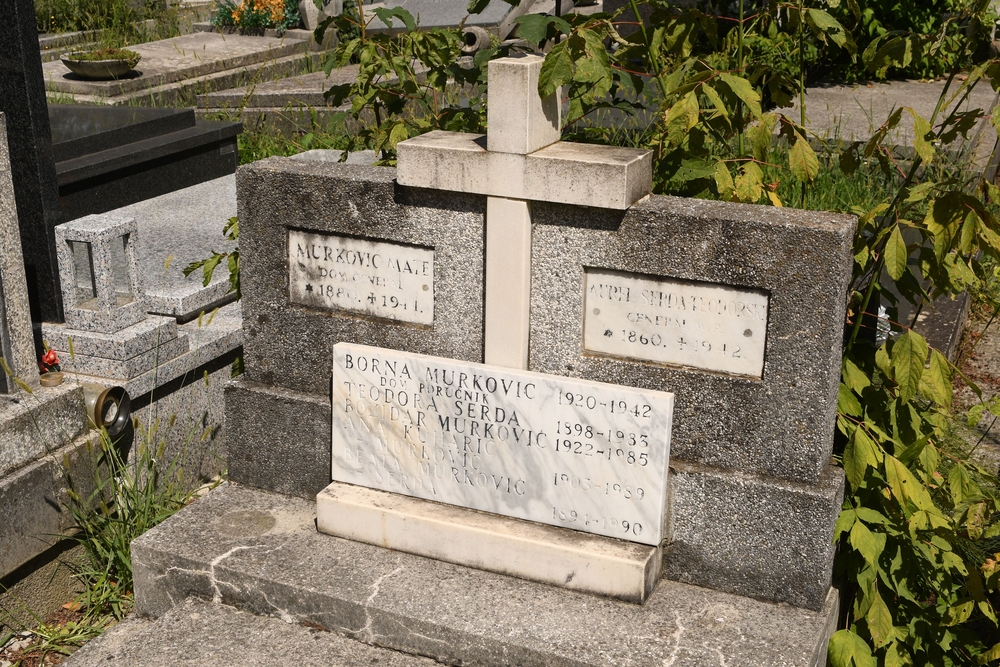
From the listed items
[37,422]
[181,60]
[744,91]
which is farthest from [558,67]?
[181,60]

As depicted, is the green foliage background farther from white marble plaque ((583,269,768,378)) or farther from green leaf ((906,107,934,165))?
white marble plaque ((583,269,768,378))

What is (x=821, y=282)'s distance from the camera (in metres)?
2.53

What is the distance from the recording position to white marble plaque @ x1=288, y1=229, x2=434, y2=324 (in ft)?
9.75

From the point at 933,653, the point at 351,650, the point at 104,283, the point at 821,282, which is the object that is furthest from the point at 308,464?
the point at 933,653

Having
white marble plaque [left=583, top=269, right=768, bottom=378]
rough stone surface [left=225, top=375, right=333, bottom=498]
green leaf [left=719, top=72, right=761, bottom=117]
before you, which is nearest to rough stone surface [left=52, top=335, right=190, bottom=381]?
rough stone surface [left=225, top=375, right=333, bottom=498]

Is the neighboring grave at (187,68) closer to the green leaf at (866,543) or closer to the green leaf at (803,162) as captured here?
the green leaf at (803,162)

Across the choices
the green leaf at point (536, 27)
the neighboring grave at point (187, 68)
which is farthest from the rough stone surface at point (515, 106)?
the neighboring grave at point (187, 68)

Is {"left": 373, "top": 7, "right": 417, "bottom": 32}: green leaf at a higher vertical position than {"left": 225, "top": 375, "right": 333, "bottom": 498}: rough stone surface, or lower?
higher

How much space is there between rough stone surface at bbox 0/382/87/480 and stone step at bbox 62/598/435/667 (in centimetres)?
70

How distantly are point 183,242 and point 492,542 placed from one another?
103 inches

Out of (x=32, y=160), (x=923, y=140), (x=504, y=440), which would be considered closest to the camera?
(x=923, y=140)

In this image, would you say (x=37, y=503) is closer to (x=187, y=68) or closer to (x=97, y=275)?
(x=97, y=275)

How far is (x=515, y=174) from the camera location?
2730 mm

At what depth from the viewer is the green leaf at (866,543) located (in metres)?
2.71
